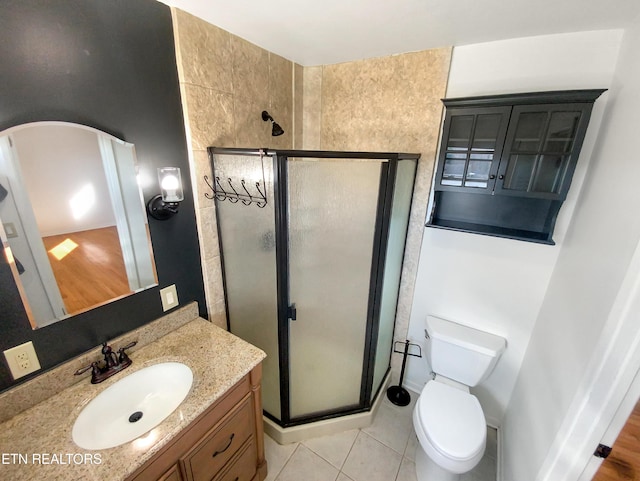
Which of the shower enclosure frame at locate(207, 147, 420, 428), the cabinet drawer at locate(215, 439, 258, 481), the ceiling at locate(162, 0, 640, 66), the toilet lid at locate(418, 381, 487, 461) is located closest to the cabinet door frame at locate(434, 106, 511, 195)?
the shower enclosure frame at locate(207, 147, 420, 428)

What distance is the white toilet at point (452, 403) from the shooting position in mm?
1331

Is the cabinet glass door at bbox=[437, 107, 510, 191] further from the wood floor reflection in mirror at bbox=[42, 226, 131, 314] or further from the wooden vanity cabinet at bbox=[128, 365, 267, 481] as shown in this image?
the wood floor reflection in mirror at bbox=[42, 226, 131, 314]

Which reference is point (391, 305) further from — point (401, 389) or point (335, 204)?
point (335, 204)

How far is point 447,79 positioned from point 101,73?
166 centimetres

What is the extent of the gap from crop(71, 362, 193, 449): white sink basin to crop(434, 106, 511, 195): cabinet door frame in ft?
5.28

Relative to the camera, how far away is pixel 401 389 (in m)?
2.12

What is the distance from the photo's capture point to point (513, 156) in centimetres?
133

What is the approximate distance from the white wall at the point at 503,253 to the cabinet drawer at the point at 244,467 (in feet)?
4.21

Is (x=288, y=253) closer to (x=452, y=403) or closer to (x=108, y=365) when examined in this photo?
(x=108, y=365)

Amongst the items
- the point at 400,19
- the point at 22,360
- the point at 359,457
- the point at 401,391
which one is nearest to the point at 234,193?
the point at 22,360

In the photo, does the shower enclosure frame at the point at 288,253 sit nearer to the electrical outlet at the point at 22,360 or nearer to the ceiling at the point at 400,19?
the ceiling at the point at 400,19

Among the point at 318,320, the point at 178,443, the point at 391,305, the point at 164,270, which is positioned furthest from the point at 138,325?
the point at 391,305

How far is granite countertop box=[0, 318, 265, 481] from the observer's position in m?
0.78

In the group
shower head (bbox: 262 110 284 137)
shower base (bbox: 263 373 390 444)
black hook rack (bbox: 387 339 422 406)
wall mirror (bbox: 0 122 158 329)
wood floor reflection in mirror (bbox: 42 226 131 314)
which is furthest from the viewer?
black hook rack (bbox: 387 339 422 406)
